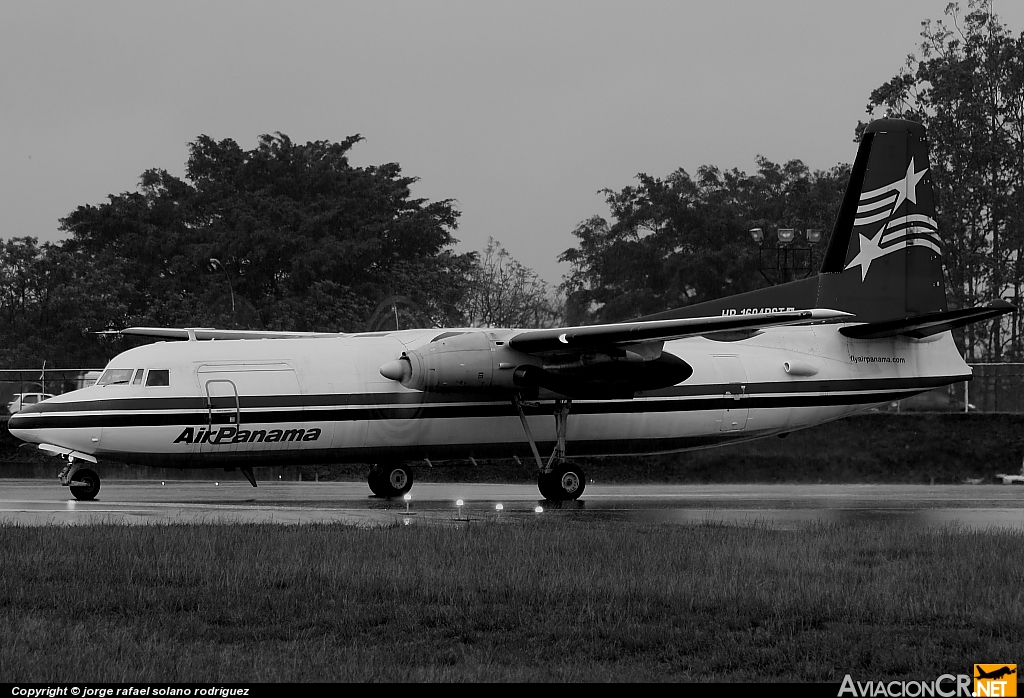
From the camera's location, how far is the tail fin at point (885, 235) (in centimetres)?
2242

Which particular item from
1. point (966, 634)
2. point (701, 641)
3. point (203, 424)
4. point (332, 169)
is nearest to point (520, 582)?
point (701, 641)

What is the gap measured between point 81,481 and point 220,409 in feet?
10.2

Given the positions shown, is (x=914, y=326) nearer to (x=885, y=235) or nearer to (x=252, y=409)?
(x=885, y=235)

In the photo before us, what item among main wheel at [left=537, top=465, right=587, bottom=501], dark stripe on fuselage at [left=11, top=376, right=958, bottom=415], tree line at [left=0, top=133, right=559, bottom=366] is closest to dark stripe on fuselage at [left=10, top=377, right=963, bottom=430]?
dark stripe on fuselage at [left=11, top=376, right=958, bottom=415]

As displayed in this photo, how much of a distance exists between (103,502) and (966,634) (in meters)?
14.6

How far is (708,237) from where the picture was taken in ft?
208

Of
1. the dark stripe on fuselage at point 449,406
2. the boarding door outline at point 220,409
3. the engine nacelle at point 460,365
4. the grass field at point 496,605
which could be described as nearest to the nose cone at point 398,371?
the engine nacelle at point 460,365

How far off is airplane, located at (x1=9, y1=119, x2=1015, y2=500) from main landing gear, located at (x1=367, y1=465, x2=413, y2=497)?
26 mm

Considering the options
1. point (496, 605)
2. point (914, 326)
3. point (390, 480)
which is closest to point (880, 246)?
point (914, 326)

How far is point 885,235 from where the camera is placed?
22547mm

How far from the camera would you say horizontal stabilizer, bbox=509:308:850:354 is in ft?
57.1

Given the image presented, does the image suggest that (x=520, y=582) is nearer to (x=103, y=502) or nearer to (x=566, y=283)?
(x=103, y=502)

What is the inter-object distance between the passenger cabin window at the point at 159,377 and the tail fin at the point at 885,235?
12434 mm

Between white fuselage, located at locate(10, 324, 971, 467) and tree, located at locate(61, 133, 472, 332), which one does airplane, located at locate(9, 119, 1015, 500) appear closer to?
white fuselage, located at locate(10, 324, 971, 467)
